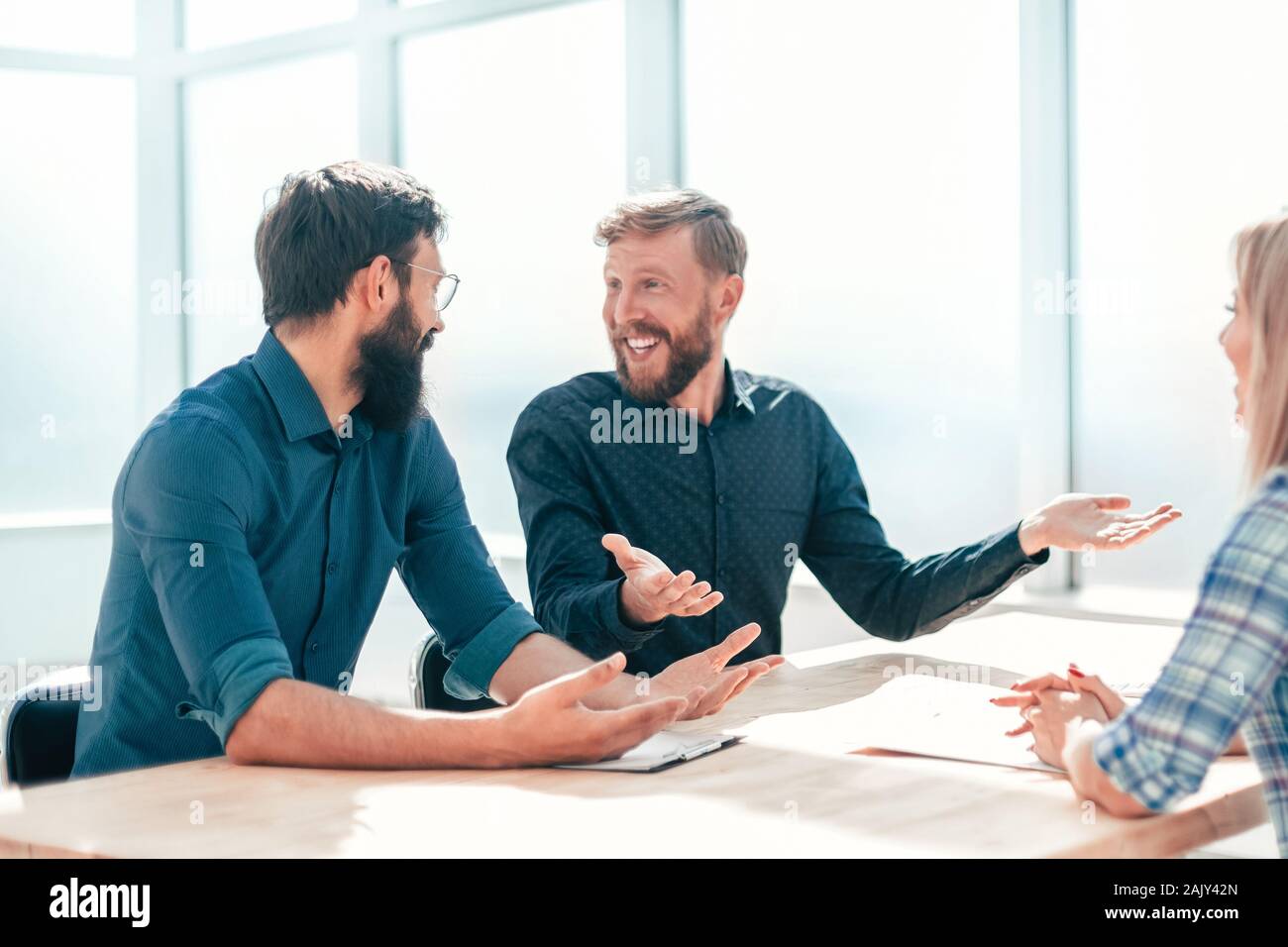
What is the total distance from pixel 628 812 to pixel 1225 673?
1.94 ft

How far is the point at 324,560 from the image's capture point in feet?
6.40

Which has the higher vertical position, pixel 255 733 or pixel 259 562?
pixel 259 562

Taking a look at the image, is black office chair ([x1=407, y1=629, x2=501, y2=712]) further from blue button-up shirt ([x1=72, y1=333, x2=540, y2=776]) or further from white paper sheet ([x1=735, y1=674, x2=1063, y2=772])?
white paper sheet ([x1=735, y1=674, x2=1063, y2=772])

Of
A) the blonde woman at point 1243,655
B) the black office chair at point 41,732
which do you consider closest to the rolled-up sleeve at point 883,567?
the blonde woman at point 1243,655

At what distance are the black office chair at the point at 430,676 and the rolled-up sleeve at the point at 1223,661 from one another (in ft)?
4.16

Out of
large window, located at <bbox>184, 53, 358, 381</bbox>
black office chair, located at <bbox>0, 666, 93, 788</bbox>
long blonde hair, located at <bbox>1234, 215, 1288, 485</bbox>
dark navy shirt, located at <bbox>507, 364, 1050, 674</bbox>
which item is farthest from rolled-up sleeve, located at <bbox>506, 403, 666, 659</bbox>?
large window, located at <bbox>184, 53, 358, 381</bbox>

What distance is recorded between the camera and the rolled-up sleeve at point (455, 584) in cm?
203

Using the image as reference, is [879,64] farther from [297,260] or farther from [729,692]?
[729,692]

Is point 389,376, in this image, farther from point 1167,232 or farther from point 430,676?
point 1167,232

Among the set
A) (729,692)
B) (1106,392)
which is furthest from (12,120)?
(729,692)

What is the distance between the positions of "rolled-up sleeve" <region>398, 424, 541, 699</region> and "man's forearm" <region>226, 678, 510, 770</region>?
18.4 inches

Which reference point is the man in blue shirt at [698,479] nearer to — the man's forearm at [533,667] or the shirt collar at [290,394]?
the man's forearm at [533,667]

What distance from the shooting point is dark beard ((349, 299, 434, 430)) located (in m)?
2.03

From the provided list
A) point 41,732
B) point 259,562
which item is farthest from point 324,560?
point 41,732
